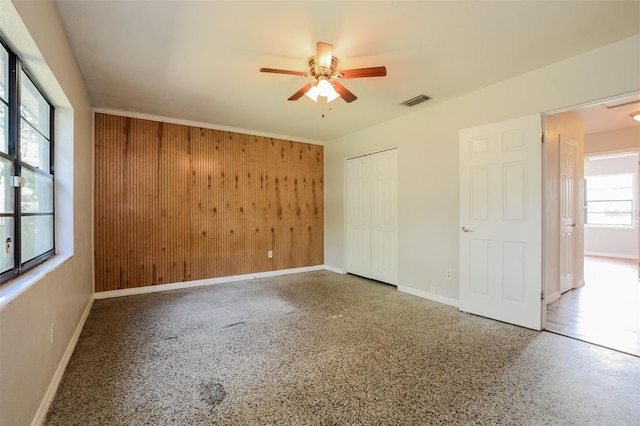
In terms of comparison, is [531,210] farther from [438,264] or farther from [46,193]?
[46,193]

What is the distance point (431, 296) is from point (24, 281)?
12.7 ft

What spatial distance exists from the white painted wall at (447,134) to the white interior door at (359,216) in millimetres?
315

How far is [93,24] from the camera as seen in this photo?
2148mm

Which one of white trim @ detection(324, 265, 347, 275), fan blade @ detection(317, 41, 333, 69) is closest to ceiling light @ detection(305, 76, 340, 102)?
fan blade @ detection(317, 41, 333, 69)

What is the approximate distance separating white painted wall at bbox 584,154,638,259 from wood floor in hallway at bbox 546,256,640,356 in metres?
2.48

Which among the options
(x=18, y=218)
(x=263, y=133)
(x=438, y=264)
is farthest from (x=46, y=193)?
(x=438, y=264)

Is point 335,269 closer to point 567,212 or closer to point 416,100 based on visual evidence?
point 416,100

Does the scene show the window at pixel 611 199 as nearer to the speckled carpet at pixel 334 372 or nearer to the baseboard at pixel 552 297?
the baseboard at pixel 552 297

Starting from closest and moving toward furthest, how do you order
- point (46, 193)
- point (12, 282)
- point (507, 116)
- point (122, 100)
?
point (12, 282) < point (46, 193) < point (507, 116) < point (122, 100)

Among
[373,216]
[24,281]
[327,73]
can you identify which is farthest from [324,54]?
[373,216]

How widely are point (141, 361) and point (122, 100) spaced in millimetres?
3103

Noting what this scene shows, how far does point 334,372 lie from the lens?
2080 millimetres

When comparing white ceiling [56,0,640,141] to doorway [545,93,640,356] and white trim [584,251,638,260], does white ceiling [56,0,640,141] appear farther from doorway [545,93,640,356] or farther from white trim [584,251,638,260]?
white trim [584,251,638,260]

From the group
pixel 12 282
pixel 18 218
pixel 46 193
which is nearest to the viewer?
pixel 12 282
